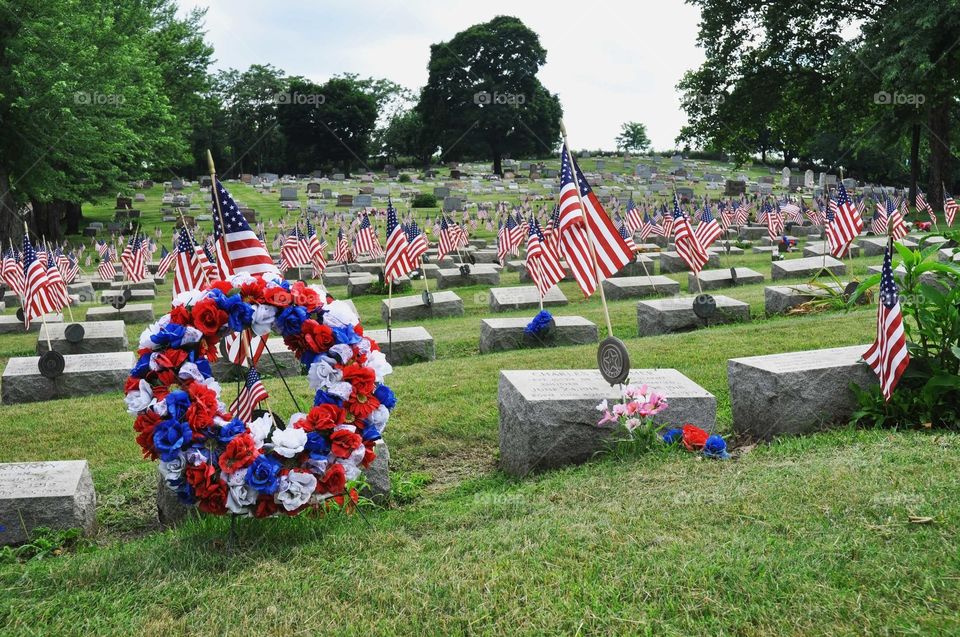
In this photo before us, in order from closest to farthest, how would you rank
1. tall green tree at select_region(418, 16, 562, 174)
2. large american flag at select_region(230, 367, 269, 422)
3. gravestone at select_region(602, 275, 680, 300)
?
1. large american flag at select_region(230, 367, 269, 422)
2. gravestone at select_region(602, 275, 680, 300)
3. tall green tree at select_region(418, 16, 562, 174)

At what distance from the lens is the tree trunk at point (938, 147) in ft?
104

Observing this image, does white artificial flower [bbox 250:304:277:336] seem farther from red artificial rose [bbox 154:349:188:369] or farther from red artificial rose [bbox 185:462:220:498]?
red artificial rose [bbox 185:462:220:498]

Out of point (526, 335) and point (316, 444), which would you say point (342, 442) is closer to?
point (316, 444)

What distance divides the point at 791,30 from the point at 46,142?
1130 inches

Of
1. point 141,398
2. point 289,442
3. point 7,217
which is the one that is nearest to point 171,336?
point 141,398

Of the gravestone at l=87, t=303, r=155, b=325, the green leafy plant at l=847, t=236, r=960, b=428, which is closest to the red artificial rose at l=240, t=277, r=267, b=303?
the green leafy plant at l=847, t=236, r=960, b=428

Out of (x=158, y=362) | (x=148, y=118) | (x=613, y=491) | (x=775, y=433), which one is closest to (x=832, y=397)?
(x=775, y=433)

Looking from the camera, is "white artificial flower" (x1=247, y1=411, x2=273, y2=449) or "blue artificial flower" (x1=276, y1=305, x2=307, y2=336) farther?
"blue artificial flower" (x1=276, y1=305, x2=307, y2=336)

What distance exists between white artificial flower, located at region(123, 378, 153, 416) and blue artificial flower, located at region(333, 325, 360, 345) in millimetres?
1008

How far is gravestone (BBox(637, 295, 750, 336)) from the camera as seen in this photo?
12.1 m

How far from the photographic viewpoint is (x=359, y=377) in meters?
4.59

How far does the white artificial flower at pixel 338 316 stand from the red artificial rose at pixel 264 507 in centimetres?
99

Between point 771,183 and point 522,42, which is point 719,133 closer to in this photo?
point 771,183

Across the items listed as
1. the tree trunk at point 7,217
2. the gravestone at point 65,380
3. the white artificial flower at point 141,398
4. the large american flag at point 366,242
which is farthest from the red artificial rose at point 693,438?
the tree trunk at point 7,217
